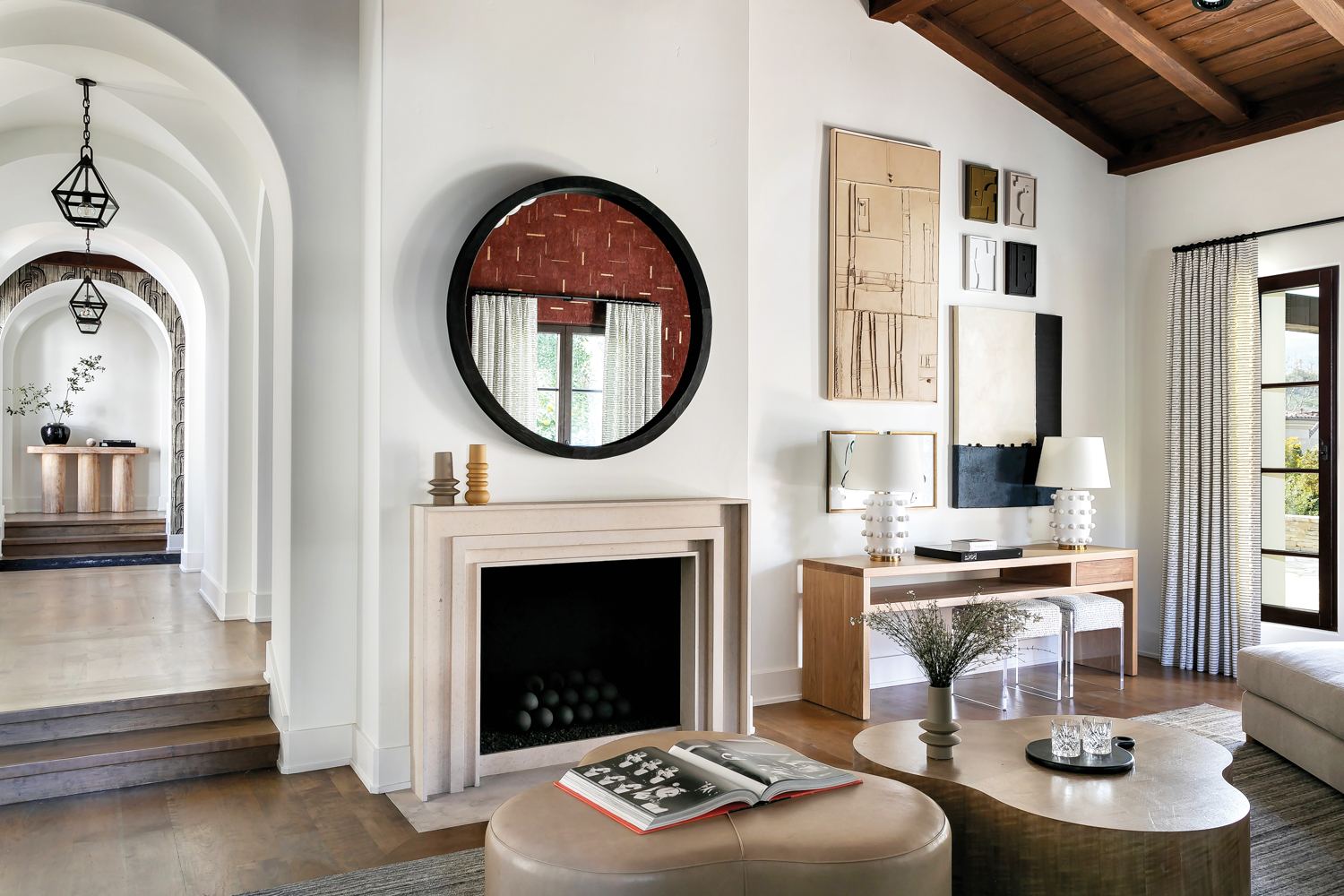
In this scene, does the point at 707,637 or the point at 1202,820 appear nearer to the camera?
the point at 1202,820

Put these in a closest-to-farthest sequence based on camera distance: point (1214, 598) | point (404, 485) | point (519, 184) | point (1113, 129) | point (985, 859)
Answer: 1. point (985, 859)
2. point (404, 485)
3. point (519, 184)
4. point (1214, 598)
5. point (1113, 129)

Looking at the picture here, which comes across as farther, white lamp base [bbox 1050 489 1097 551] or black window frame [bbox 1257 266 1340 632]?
white lamp base [bbox 1050 489 1097 551]

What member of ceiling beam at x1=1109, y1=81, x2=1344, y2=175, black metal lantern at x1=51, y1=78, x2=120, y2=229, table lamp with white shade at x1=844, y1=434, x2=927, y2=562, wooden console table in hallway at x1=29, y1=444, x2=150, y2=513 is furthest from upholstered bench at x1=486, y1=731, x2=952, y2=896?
wooden console table in hallway at x1=29, y1=444, x2=150, y2=513

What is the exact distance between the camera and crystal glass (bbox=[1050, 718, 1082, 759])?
2574mm

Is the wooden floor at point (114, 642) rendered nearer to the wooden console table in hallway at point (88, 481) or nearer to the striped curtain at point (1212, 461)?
the wooden console table in hallway at point (88, 481)

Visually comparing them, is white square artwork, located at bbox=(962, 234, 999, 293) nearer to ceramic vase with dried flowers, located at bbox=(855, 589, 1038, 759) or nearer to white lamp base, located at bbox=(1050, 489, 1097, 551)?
white lamp base, located at bbox=(1050, 489, 1097, 551)

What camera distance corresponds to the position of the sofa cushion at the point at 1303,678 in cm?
323

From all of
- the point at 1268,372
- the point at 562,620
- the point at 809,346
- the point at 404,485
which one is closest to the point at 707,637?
the point at 562,620

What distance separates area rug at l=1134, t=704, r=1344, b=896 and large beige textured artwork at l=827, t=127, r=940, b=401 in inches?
85.9

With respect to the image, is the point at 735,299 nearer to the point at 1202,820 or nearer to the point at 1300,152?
the point at 1202,820

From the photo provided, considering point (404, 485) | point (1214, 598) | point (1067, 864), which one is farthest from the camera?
point (1214, 598)

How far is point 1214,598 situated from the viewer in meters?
5.11

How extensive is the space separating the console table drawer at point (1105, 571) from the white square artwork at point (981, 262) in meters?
1.62

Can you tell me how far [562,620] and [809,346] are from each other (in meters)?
1.93
